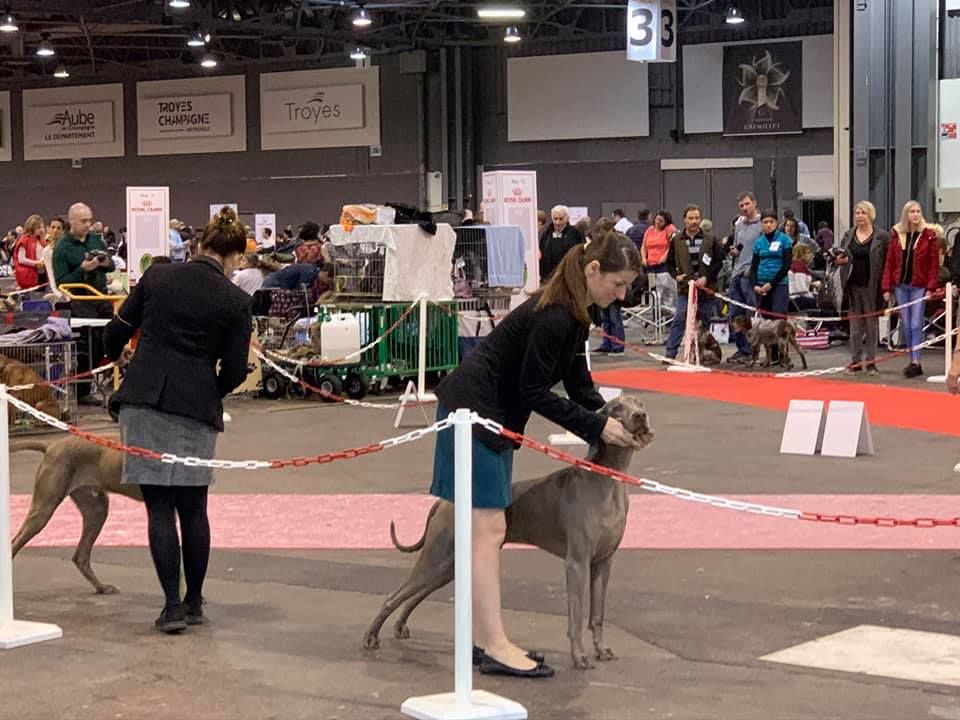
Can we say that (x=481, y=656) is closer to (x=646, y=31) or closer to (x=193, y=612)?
(x=193, y=612)

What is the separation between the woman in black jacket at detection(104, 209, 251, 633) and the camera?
5.46m

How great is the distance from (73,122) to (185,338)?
125ft

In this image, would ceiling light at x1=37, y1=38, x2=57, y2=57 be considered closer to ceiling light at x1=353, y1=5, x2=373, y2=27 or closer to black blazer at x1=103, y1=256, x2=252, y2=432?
ceiling light at x1=353, y1=5, x2=373, y2=27

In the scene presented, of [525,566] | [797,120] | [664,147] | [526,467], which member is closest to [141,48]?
[664,147]

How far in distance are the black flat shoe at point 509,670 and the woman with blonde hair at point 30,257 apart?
41.7ft

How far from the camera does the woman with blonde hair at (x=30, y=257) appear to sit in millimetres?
16594

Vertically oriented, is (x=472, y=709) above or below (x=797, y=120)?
below

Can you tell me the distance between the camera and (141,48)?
3941 centimetres

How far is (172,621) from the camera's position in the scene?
5543 mm

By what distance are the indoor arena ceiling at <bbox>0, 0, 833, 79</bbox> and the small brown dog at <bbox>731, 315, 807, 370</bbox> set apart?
48.5ft

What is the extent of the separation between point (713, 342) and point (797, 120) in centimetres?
1595

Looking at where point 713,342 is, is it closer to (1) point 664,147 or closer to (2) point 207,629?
(2) point 207,629

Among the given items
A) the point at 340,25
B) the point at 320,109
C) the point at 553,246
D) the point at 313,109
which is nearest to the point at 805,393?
the point at 553,246

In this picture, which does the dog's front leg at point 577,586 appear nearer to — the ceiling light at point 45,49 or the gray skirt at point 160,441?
the gray skirt at point 160,441
